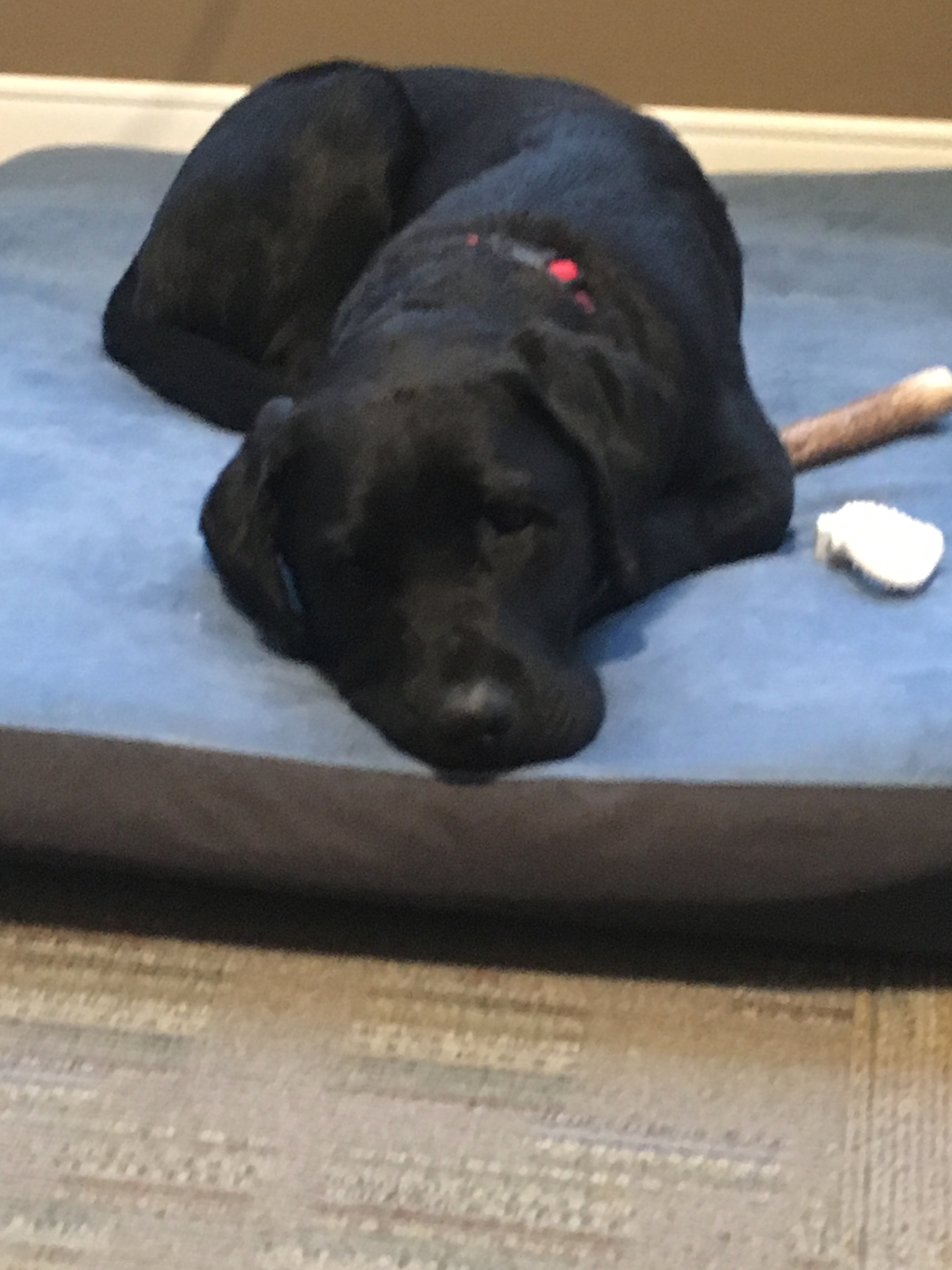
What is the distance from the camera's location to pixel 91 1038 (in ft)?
4.64

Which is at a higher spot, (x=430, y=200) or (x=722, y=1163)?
(x=430, y=200)

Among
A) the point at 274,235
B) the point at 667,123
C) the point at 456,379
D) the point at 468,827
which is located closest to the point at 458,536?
the point at 456,379

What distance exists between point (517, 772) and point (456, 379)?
1.28ft

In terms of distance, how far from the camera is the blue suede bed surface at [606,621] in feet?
4.44

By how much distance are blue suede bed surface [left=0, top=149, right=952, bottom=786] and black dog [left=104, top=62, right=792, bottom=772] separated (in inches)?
2.1

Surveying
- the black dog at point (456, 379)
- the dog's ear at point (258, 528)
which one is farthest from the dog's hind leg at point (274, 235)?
the dog's ear at point (258, 528)

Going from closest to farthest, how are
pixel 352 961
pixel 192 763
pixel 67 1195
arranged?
1. pixel 67 1195
2. pixel 192 763
3. pixel 352 961

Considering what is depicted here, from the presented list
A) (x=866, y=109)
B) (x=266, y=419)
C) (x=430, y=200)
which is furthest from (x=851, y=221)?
(x=266, y=419)

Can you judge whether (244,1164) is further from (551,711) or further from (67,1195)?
(551,711)

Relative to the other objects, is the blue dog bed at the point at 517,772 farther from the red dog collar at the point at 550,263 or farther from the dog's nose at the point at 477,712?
the red dog collar at the point at 550,263

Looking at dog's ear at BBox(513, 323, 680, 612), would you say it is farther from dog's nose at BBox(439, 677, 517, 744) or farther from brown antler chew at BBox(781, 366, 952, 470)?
brown antler chew at BBox(781, 366, 952, 470)

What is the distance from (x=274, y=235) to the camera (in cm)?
226

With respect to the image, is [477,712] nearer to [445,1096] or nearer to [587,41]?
[445,1096]

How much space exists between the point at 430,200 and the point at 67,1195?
5.00 feet
